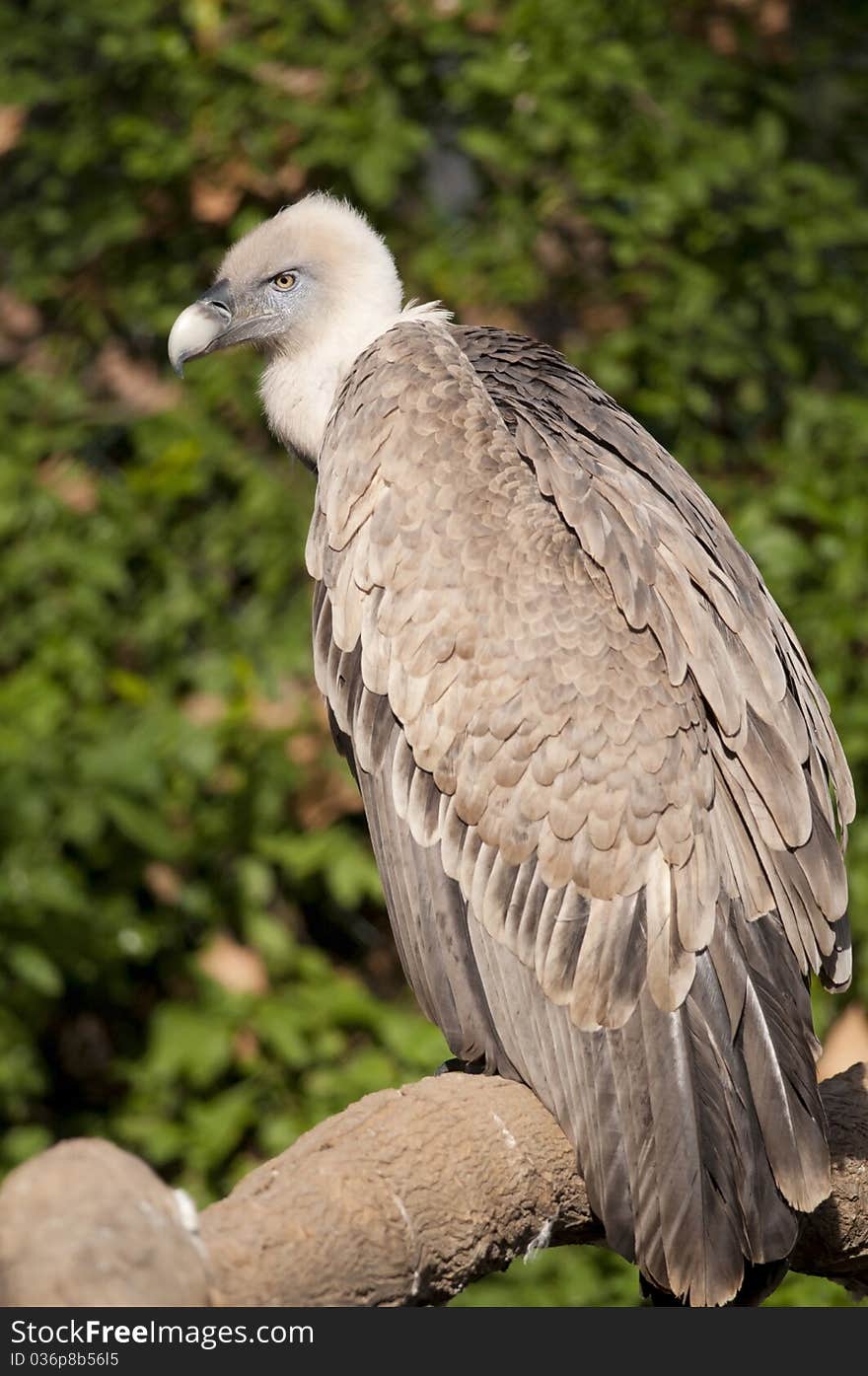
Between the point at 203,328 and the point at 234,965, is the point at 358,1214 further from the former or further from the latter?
the point at 234,965

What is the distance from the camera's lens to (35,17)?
5281 mm

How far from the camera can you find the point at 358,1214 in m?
2.23

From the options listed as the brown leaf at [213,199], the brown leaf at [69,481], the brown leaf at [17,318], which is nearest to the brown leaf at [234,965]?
the brown leaf at [69,481]

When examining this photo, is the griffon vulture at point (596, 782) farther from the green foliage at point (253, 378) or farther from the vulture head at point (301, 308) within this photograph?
the green foliage at point (253, 378)

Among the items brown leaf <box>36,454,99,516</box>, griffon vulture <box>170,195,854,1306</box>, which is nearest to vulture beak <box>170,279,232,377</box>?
griffon vulture <box>170,195,854,1306</box>

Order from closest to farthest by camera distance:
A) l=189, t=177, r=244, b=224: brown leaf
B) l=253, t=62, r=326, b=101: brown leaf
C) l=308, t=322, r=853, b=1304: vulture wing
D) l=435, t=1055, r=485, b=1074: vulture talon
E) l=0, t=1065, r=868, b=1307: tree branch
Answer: l=0, t=1065, r=868, b=1307: tree branch < l=308, t=322, r=853, b=1304: vulture wing < l=435, t=1055, r=485, b=1074: vulture talon < l=253, t=62, r=326, b=101: brown leaf < l=189, t=177, r=244, b=224: brown leaf

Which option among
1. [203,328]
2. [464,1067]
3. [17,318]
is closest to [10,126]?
[17,318]

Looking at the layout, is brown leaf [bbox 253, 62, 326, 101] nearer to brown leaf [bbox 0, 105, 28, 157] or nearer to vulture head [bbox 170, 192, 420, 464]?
brown leaf [bbox 0, 105, 28, 157]

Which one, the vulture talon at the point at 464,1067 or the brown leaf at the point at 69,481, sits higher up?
the brown leaf at the point at 69,481

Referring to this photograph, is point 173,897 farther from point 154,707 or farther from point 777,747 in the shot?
point 777,747

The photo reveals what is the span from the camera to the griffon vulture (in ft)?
8.66

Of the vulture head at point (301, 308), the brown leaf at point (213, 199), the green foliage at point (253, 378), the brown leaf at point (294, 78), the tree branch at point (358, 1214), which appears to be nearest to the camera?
the tree branch at point (358, 1214)

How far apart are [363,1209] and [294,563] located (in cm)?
315

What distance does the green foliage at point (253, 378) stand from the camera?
5020mm
